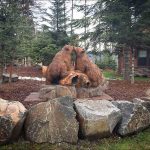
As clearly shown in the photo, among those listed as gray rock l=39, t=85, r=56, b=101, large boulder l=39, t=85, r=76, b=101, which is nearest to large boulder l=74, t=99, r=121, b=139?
large boulder l=39, t=85, r=76, b=101

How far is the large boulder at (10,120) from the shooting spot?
196 inches

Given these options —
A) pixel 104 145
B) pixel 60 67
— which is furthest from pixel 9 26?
pixel 104 145

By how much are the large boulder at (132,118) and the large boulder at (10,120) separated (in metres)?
1.94

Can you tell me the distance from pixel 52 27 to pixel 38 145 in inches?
823

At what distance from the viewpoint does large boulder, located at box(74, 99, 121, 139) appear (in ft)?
18.1

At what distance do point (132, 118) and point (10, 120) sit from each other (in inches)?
94.0

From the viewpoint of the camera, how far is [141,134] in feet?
19.8

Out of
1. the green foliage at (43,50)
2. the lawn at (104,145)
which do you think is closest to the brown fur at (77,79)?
the lawn at (104,145)

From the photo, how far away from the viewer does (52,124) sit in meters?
5.32

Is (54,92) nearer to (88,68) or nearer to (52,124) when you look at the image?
(88,68)

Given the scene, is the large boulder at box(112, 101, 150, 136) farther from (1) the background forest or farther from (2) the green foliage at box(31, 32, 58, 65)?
(2) the green foliage at box(31, 32, 58, 65)

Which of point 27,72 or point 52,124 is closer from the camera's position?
point 52,124

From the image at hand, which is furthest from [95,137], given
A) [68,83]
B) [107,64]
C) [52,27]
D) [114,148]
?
[107,64]

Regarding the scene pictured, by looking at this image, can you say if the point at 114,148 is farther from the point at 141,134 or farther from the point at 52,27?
the point at 52,27
